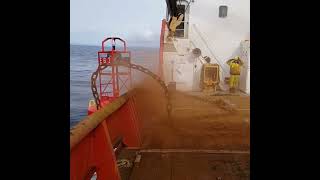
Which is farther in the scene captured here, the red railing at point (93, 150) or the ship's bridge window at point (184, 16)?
the ship's bridge window at point (184, 16)

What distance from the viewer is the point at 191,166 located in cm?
403

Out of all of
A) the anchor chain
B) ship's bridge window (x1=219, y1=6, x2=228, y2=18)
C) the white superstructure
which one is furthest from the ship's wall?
the anchor chain

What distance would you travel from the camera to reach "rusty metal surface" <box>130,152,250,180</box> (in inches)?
146

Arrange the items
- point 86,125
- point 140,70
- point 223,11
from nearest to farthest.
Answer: point 86,125 → point 140,70 → point 223,11

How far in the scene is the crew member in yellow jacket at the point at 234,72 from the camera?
12.1 metres

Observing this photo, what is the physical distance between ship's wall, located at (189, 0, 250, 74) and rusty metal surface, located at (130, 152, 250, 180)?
947cm

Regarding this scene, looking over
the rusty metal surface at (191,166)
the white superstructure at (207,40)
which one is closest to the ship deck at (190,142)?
the rusty metal surface at (191,166)

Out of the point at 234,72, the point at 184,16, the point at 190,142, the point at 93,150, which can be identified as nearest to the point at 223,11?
the point at 184,16

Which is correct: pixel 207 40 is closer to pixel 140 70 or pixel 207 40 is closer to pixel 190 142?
pixel 140 70

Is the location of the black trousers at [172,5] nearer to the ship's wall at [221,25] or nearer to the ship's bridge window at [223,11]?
the ship's wall at [221,25]

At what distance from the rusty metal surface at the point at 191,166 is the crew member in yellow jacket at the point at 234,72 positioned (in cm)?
806

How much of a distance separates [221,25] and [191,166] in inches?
406
